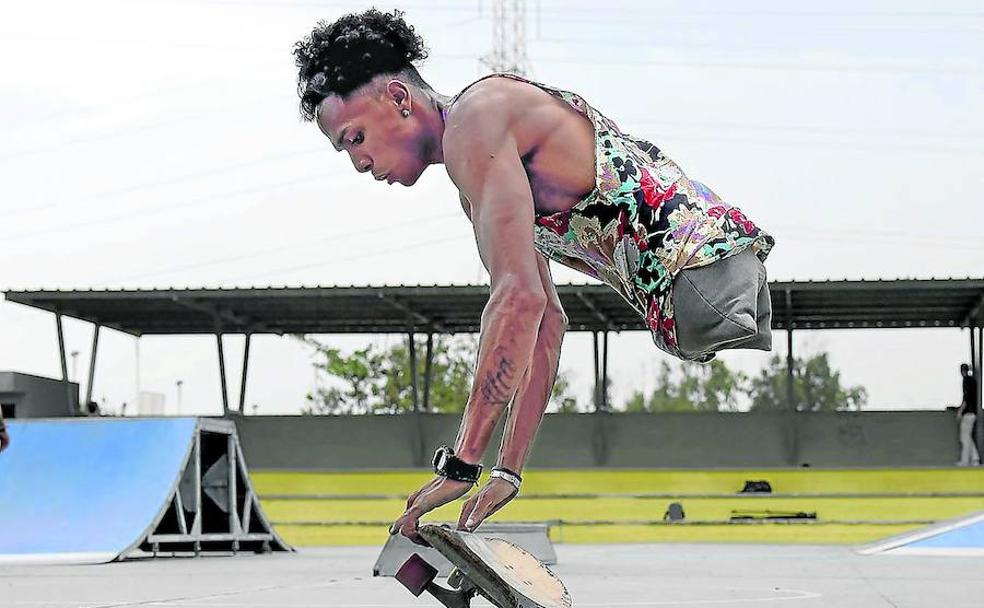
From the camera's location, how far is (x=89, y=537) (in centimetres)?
1102

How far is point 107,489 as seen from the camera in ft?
37.8

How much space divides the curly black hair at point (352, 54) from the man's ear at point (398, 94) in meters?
0.04

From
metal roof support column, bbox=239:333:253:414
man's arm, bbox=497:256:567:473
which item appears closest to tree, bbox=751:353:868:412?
metal roof support column, bbox=239:333:253:414

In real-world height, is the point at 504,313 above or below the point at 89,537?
above

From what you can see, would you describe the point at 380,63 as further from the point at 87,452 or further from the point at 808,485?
the point at 808,485

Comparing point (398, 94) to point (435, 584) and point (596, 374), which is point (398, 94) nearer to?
point (435, 584)

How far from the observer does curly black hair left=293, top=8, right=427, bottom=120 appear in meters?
3.30

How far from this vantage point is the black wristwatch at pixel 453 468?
3.05 meters

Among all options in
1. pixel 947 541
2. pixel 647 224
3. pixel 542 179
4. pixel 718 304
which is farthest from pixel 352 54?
pixel 947 541

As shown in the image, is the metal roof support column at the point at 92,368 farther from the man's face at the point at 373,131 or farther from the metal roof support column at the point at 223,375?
the man's face at the point at 373,131

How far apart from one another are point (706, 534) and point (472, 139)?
16.4m

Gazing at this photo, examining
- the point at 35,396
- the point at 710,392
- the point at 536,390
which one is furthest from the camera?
the point at 710,392

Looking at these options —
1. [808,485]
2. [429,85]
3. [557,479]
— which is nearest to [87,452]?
[429,85]

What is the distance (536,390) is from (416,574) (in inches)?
23.5
